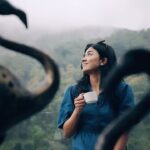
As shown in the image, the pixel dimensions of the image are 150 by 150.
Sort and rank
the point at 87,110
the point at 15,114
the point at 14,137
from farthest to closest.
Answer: the point at 14,137 < the point at 87,110 < the point at 15,114

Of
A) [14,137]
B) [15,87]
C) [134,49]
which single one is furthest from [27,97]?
[14,137]

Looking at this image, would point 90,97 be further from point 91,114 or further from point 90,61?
point 90,61

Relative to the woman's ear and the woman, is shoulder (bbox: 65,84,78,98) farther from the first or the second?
the woman's ear

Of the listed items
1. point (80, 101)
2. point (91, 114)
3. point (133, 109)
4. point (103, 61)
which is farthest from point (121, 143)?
point (133, 109)

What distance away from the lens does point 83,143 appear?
2959 mm

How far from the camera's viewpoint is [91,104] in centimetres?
288

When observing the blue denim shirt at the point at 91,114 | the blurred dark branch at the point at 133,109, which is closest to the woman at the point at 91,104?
the blue denim shirt at the point at 91,114

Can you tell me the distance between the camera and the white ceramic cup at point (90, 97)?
2.80 metres

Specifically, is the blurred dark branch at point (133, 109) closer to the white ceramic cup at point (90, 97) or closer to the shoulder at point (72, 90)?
the white ceramic cup at point (90, 97)

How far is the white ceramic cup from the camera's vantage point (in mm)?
2803

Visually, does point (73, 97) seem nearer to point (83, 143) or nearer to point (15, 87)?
point (83, 143)

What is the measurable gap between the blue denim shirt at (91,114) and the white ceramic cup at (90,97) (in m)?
0.04

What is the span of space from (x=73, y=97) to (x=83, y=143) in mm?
260

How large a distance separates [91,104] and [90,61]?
0.76 ft
